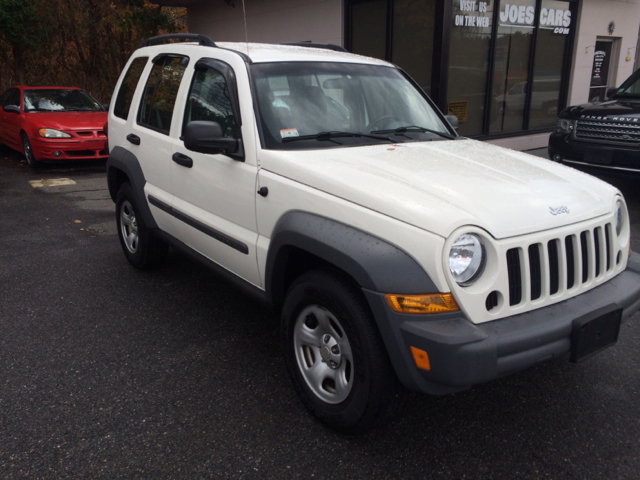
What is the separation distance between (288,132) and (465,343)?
1.62 meters

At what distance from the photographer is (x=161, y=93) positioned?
4.17 m

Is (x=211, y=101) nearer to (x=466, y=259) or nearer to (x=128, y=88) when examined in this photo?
(x=128, y=88)

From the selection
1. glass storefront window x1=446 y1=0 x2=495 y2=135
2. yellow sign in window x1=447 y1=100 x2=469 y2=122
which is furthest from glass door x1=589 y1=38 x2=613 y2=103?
yellow sign in window x1=447 y1=100 x2=469 y2=122

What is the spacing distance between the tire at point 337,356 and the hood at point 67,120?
833 cm

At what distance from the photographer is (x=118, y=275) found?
485 cm

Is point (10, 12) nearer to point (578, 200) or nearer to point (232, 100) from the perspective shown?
point (232, 100)

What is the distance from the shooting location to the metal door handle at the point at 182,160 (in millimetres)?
3631

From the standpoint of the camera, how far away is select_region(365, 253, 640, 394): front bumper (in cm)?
215

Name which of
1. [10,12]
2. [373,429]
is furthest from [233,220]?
[10,12]

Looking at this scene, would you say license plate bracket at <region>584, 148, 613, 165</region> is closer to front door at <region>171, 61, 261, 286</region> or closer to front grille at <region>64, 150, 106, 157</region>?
front door at <region>171, 61, 261, 286</region>

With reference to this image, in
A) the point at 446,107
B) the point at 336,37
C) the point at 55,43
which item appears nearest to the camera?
the point at 446,107

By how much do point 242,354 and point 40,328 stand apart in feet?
4.89

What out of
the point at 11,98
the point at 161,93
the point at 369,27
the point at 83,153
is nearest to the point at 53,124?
the point at 83,153

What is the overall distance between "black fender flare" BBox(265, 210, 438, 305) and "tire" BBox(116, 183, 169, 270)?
211 cm
